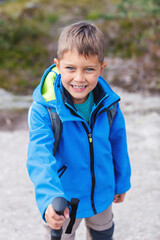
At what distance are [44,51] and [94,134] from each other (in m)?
7.99

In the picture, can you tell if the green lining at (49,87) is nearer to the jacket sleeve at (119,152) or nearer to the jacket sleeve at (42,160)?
the jacket sleeve at (42,160)

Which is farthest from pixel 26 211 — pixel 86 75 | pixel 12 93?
pixel 12 93

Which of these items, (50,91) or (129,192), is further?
(129,192)

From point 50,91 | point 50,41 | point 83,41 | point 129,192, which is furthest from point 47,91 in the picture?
point 50,41

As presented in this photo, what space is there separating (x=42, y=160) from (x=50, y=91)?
1.72ft

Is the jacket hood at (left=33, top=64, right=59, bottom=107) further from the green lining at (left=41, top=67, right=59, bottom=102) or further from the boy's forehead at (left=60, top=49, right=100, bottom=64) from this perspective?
the boy's forehead at (left=60, top=49, right=100, bottom=64)

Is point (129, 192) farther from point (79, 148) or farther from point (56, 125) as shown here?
point (56, 125)

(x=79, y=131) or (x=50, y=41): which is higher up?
(x=79, y=131)

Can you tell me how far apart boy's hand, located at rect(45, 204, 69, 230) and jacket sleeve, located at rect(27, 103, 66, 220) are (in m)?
0.04

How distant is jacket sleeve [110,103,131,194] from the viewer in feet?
7.96

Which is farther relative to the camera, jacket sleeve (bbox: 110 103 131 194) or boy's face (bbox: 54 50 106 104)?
jacket sleeve (bbox: 110 103 131 194)

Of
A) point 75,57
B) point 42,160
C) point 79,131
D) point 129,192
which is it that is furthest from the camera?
point 129,192

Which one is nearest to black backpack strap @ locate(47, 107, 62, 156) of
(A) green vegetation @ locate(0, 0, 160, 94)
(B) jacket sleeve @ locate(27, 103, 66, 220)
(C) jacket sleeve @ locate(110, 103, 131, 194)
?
(B) jacket sleeve @ locate(27, 103, 66, 220)

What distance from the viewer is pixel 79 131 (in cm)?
215
